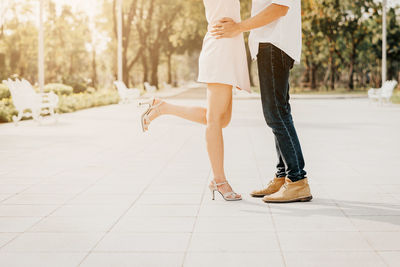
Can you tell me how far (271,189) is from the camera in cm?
527

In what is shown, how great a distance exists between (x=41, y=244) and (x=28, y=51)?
6064cm

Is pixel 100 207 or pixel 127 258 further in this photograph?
pixel 100 207

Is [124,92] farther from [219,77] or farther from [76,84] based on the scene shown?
[219,77]

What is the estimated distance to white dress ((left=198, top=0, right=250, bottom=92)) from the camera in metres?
4.86

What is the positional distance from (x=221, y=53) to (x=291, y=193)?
1.27 meters

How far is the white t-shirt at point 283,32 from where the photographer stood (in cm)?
475

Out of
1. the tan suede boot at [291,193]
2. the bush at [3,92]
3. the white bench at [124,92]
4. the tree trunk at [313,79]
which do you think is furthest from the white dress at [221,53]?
the tree trunk at [313,79]

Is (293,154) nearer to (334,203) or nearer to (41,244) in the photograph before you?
(334,203)

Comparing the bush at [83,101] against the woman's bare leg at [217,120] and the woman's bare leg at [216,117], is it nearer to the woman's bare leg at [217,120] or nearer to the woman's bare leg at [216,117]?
the woman's bare leg at [216,117]

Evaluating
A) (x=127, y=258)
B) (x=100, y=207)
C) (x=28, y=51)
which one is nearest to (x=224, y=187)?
(x=100, y=207)

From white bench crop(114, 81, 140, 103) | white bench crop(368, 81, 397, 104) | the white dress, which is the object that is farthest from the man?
white bench crop(114, 81, 140, 103)

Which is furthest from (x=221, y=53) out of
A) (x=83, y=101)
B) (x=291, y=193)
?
(x=83, y=101)

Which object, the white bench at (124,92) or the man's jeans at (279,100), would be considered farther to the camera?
the white bench at (124,92)

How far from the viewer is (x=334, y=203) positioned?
195 inches
